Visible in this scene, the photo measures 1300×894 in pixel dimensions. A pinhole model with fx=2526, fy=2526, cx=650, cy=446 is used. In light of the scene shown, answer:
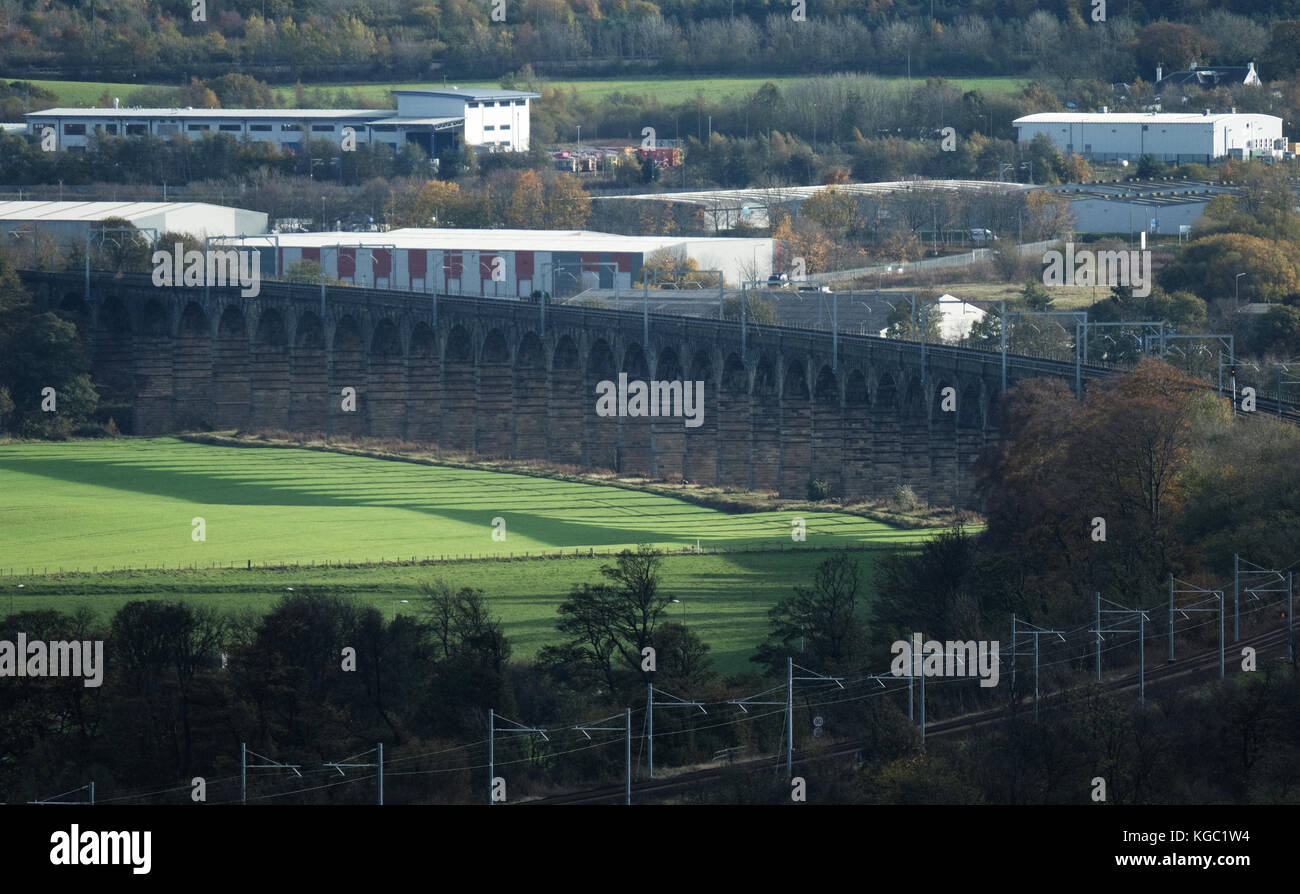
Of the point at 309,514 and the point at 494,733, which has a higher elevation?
the point at 494,733

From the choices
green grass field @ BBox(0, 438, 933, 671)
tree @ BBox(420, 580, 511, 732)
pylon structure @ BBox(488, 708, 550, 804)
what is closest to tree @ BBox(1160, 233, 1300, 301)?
green grass field @ BBox(0, 438, 933, 671)

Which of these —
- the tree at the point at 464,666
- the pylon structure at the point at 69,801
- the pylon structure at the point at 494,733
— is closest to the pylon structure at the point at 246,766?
the pylon structure at the point at 69,801

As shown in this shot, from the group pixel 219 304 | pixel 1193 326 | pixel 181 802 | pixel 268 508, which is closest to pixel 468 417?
pixel 219 304

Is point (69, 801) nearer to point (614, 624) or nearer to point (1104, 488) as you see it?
point (614, 624)

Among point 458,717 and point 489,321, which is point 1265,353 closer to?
point 489,321

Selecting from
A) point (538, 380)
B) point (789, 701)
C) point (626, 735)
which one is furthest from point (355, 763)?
point (538, 380)

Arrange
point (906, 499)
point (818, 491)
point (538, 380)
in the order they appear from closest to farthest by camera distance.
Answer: point (906, 499), point (818, 491), point (538, 380)

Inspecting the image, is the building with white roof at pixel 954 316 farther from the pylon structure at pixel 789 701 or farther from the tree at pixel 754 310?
the pylon structure at pixel 789 701
